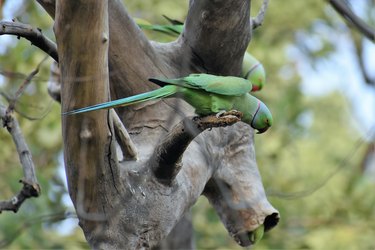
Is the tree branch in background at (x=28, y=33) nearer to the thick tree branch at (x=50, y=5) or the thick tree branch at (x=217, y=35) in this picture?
the thick tree branch at (x=50, y=5)

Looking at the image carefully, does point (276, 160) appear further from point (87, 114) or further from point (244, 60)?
point (87, 114)

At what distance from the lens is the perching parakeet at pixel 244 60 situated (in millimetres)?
3732

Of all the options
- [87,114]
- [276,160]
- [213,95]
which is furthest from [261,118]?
[276,160]

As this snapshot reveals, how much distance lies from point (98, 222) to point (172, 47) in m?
1.05

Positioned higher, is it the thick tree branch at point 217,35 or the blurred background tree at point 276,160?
the thick tree branch at point 217,35

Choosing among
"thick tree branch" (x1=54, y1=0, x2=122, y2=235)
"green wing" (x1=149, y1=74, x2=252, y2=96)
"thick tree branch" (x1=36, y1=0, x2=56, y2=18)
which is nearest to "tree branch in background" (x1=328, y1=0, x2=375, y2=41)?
"green wing" (x1=149, y1=74, x2=252, y2=96)

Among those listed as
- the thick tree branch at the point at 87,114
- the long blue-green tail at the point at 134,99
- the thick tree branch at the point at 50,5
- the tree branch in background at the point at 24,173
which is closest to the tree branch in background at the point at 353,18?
the long blue-green tail at the point at 134,99

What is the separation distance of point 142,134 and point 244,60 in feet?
3.02

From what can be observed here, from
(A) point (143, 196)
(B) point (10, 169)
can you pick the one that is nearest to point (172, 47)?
(A) point (143, 196)

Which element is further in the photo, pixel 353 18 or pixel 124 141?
pixel 124 141

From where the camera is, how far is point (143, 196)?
110 inches

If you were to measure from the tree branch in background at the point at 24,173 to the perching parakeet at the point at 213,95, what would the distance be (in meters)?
0.78

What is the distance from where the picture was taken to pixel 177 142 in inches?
103

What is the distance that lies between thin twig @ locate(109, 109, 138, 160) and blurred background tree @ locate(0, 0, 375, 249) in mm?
880
